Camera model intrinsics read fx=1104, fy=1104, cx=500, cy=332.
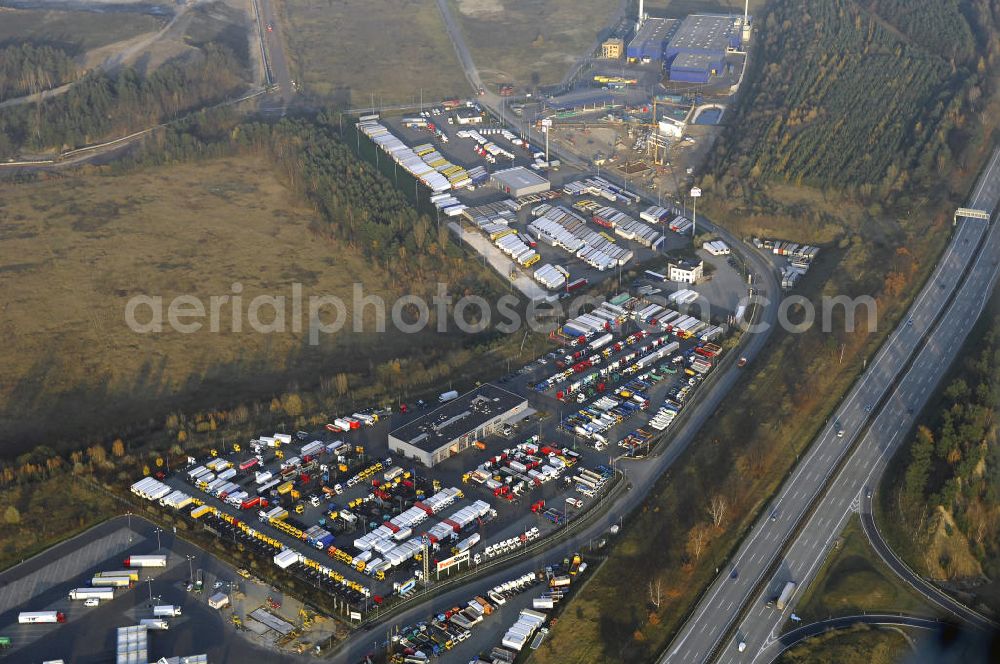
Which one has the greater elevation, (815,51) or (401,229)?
(815,51)

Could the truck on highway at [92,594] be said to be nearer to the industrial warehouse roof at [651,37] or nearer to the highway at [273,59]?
the highway at [273,59]

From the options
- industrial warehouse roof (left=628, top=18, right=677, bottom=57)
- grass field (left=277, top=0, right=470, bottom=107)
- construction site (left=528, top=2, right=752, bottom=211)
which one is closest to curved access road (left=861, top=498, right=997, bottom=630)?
construction site (left=528, top=2, right=752, bottom=211)

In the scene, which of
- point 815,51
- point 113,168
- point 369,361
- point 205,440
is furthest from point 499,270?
point 815,51

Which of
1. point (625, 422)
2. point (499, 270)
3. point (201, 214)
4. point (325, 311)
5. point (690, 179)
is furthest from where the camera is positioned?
point (690, 179)

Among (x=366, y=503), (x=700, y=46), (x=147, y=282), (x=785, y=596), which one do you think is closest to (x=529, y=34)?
(x=700, y=46)

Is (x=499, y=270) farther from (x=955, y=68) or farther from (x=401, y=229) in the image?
(x=955, y=68)

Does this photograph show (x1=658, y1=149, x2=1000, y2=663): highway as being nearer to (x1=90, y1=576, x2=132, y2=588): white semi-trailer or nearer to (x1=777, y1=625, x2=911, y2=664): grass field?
(x1=777, y1=625, x2=911, y2=664): grass field
